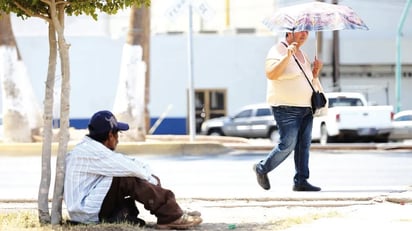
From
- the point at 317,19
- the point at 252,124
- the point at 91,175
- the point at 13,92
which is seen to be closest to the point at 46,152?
the point at 91,175

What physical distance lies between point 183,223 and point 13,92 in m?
13.8

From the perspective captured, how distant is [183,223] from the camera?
21.2 feet

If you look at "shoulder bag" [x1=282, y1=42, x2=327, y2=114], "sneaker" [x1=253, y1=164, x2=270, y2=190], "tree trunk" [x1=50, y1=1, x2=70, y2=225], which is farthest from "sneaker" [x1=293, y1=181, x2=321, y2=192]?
"tree trunk" [x1=50, y1=1, x2=70, y2=225]

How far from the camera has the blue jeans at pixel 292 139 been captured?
8.36 metres

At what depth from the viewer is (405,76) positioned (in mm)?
34594

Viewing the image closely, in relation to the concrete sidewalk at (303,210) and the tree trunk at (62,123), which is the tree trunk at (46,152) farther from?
the concrete sidewalk at (303,210)

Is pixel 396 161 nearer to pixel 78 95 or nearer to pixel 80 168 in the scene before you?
pixel 80 168

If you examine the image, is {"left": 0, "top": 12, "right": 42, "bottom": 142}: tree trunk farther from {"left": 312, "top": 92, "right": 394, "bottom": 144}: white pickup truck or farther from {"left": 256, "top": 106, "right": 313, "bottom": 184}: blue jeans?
{"left": 256, "top": 106, "right": 313, "bottom": 184}: blue jeans

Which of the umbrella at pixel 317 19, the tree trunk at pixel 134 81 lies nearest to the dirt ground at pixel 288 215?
the umbrella at pixel 317 19

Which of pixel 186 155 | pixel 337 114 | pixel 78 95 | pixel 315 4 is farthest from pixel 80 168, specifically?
pixel 78 95

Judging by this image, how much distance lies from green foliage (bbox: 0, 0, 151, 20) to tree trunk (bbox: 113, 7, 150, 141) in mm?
12559

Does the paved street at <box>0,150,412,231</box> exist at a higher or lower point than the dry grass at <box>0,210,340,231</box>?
lower

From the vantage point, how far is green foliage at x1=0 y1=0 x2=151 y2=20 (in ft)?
21.6

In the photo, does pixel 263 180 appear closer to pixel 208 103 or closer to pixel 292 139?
pixel 292 139
